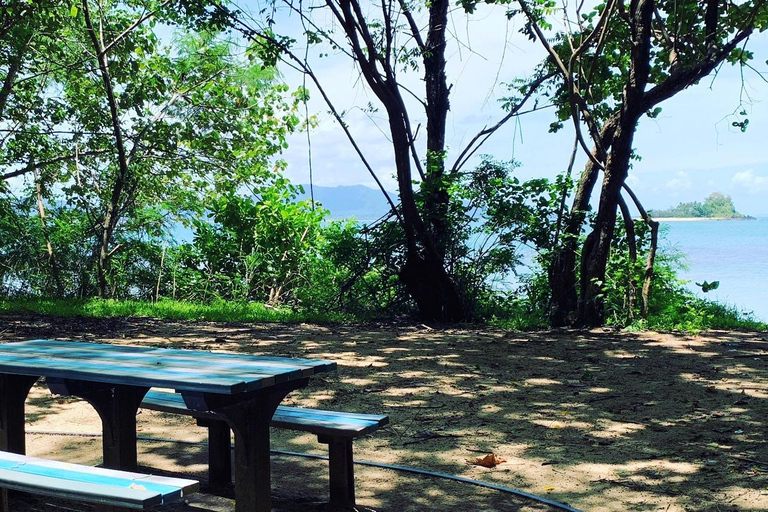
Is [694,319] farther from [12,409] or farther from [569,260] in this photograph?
[12,409]

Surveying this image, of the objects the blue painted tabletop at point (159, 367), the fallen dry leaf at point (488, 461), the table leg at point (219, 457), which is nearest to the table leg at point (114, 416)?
the blue painted tabletop at point (159, 367)

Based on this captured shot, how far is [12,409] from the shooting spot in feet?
13.2

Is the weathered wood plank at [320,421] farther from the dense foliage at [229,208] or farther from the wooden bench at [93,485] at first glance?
the dense foliage at [229,208]

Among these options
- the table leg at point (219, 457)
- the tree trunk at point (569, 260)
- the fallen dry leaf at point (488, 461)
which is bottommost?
the fallen dry leaf at point (488, 461)

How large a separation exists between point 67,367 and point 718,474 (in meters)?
3.30

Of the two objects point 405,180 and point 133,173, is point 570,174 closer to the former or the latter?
point 405,180

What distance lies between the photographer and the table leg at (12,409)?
3982 mm

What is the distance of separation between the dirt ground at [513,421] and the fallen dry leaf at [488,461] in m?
0.05

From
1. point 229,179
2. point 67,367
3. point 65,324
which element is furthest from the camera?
point 229,179

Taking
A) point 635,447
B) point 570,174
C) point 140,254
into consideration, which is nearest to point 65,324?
point 140,254

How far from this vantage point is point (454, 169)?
11.1 m

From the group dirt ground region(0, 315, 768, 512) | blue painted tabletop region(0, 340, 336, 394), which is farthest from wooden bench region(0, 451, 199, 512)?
dirt ground region(0, 315, 768, 512)

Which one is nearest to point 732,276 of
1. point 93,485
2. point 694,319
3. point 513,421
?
point 694,319

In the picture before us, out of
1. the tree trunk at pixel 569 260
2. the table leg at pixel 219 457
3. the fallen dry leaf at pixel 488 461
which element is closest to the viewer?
the table leg at pixel 219 457
